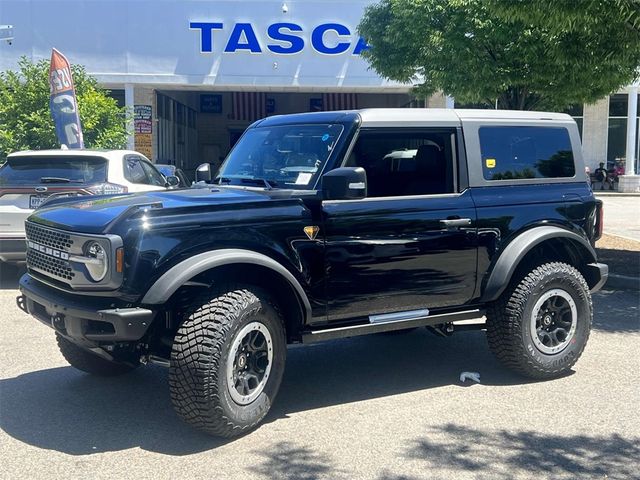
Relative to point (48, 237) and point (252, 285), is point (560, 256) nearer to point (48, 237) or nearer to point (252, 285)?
point (252, 285)

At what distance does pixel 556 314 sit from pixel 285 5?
1904cm

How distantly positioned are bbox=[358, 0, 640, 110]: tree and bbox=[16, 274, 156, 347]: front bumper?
583 centimetres

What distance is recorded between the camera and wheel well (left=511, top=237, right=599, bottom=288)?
557cm

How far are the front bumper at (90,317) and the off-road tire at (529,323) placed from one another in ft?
9.13

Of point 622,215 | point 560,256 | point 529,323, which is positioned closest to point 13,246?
point 529,323

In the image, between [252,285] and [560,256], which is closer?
[252,285]

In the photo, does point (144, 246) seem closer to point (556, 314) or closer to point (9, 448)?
point (9, 448)

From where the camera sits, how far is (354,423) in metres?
4.56

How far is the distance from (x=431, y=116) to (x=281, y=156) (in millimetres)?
1193

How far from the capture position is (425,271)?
4973 millimetres

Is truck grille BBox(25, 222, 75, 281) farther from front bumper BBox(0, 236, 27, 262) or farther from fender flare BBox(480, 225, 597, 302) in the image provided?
front bumper BBox(0, 236, 27, 262)

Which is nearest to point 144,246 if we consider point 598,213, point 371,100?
point 598,213

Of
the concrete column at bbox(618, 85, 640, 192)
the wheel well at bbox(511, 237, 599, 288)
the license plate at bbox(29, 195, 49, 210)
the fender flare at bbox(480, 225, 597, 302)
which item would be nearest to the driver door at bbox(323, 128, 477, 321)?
the fender flare at bbox(480, 225, 597, 302)

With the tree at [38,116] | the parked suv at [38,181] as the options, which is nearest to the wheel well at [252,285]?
the parked suv at [38,181]
